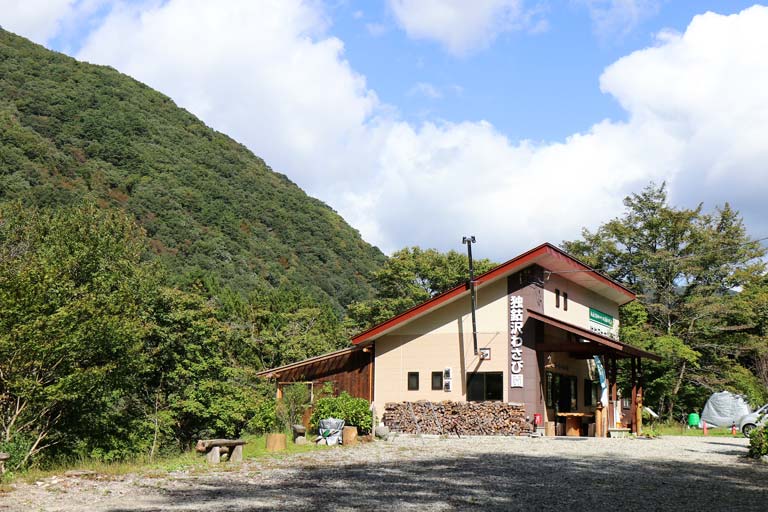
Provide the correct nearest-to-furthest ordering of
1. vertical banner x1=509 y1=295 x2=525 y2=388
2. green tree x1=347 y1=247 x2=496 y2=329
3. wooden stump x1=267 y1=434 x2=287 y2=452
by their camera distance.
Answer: wooden stump x1=267 y1=434 x2=287 y2=452 → vertical banner x1=509 y1=295 x2=525 y2=388 → green tree x1=347 y1=247 x2=496 y2=329

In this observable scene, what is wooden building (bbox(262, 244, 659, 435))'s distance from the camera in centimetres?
2781

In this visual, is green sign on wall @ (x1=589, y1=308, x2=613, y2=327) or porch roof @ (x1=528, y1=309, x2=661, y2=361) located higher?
green sign on wall @ (x1=589, y1=308, x2=613, y2=327)

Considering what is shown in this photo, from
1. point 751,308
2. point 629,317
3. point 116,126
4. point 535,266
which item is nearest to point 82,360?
point 535,266

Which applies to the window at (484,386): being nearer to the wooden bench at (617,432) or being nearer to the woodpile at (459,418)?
the woodpile at (459,418)

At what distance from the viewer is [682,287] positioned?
44.0 m

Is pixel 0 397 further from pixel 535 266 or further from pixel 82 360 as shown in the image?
pixel 535 266

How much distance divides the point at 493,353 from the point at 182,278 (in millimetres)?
28189

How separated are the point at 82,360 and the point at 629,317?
99.4ft

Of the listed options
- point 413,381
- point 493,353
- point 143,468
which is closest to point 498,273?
point 493,353

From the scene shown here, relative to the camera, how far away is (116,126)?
82250mm

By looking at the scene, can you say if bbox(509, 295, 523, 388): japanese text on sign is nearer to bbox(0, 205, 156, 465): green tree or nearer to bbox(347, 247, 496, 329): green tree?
bbox(0, 205, 156, 465): green tree

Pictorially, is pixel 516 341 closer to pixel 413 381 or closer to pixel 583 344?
pixel 583 344

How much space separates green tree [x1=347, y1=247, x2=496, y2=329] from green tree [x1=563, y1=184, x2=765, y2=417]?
33.7ft

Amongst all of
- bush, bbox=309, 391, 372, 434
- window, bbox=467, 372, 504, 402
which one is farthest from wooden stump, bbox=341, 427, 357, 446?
window, bbox=467, 372, 504, 402
